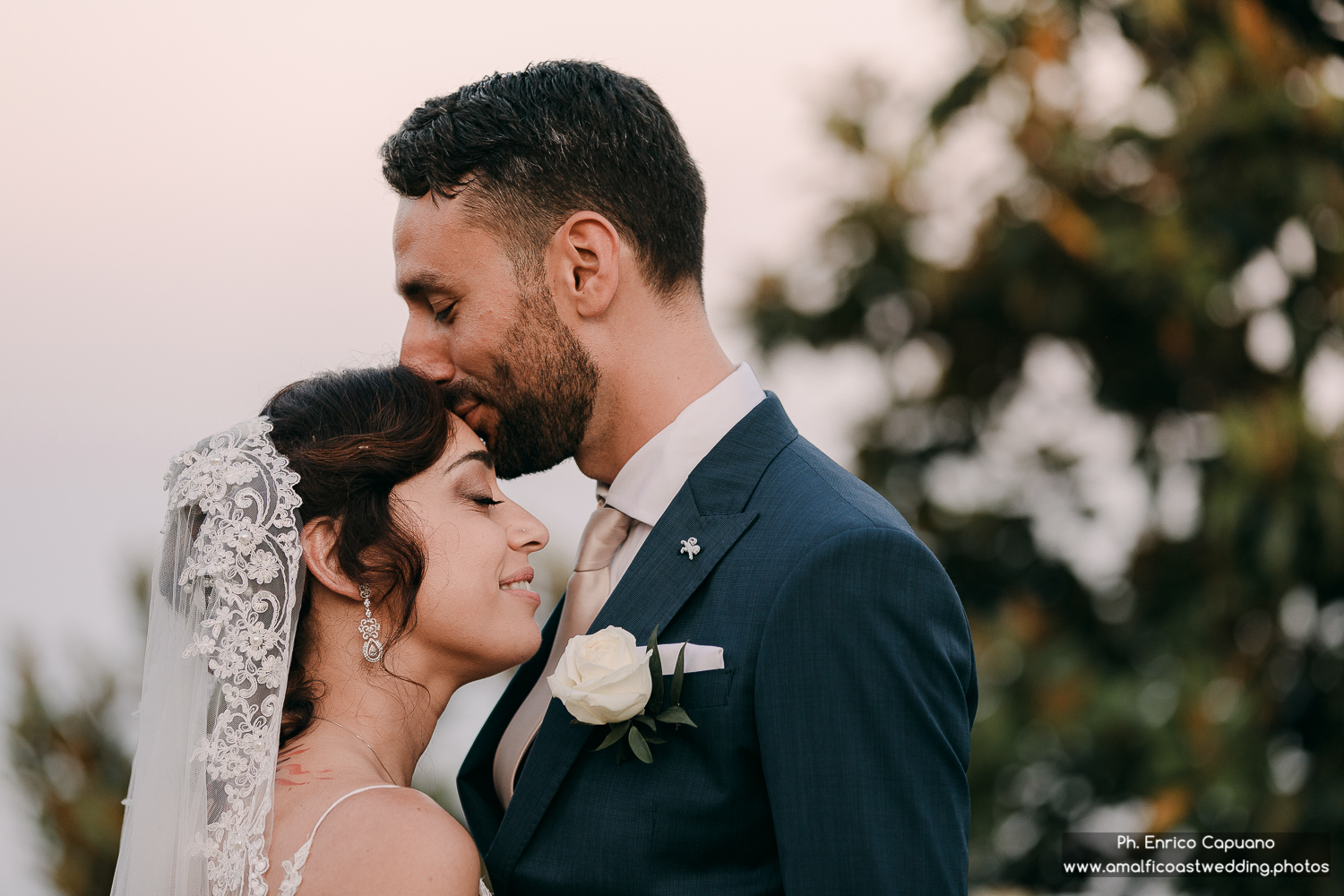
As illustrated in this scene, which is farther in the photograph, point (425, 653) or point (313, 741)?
point (425, 653)

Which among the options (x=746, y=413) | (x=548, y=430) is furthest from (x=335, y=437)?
(x=746, y=413)

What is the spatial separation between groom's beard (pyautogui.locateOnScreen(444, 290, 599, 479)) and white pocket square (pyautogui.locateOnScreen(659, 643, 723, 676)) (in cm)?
73

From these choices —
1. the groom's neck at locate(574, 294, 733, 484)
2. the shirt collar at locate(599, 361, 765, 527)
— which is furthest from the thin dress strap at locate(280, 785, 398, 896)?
the groom's neck at locate(574, 294, 733, 484)

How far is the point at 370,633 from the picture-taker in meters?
2.61

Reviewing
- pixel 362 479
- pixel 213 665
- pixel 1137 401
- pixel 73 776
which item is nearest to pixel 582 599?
pixel 362 479

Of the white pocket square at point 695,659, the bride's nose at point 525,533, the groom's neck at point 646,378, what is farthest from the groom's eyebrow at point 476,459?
the white pocket square at point 695,659

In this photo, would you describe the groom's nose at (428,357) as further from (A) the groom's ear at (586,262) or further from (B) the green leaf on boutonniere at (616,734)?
(B) the green leaf on boutonniere at (616,734)

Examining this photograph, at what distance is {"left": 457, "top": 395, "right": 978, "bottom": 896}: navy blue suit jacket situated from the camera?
1938mm

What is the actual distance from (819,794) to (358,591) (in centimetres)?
122

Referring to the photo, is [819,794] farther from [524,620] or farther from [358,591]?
[358,591]

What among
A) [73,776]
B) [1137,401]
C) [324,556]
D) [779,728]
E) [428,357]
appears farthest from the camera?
[1137,401]

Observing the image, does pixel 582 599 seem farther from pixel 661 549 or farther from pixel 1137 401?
pixel 1137 401

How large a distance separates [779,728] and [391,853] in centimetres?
82

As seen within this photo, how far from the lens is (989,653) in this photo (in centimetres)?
658
